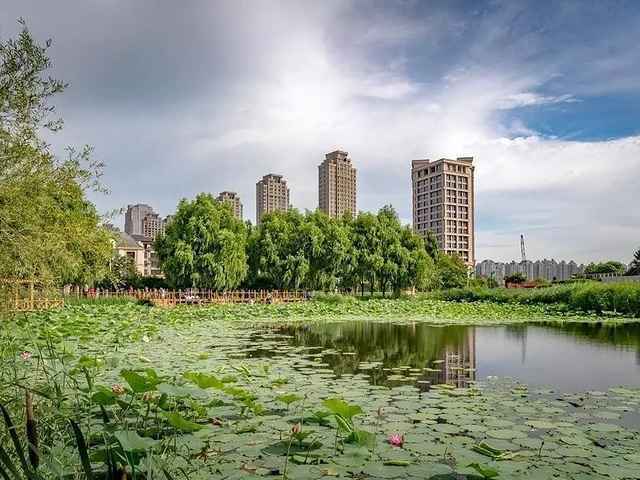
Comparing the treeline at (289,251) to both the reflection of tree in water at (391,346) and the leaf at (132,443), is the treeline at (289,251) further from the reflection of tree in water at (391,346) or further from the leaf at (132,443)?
the leaf at (132,443)

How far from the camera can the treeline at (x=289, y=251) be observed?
2477cm

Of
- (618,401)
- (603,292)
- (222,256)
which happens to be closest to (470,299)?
(603,292)

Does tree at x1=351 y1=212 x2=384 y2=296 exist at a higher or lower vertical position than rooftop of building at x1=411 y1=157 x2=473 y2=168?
lower

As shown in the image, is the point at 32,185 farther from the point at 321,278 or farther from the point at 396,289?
the point at 396,289

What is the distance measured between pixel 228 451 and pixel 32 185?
15.9 ft

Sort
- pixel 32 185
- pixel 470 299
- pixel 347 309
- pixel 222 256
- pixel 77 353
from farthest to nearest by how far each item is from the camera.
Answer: pixel 470 299, pixel 222 256, pixel 347 309, pixel 77 353, pixel 32 185

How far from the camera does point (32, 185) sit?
639cm

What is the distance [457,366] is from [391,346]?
2.49 meters

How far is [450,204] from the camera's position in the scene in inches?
3179

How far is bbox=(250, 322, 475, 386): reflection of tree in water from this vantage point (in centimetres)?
687

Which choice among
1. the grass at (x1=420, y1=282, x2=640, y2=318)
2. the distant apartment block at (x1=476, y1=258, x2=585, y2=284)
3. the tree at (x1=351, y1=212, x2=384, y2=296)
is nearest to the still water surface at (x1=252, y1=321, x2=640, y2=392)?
the grass at (x1=420, y1=282, x2=640, y2=318)

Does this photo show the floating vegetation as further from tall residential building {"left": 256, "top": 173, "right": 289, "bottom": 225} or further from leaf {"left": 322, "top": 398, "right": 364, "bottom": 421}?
tall residential building {"left": 256, "top": 173, "right": 289, "bottom": 225}

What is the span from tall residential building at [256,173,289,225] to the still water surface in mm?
68995

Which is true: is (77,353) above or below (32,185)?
below
